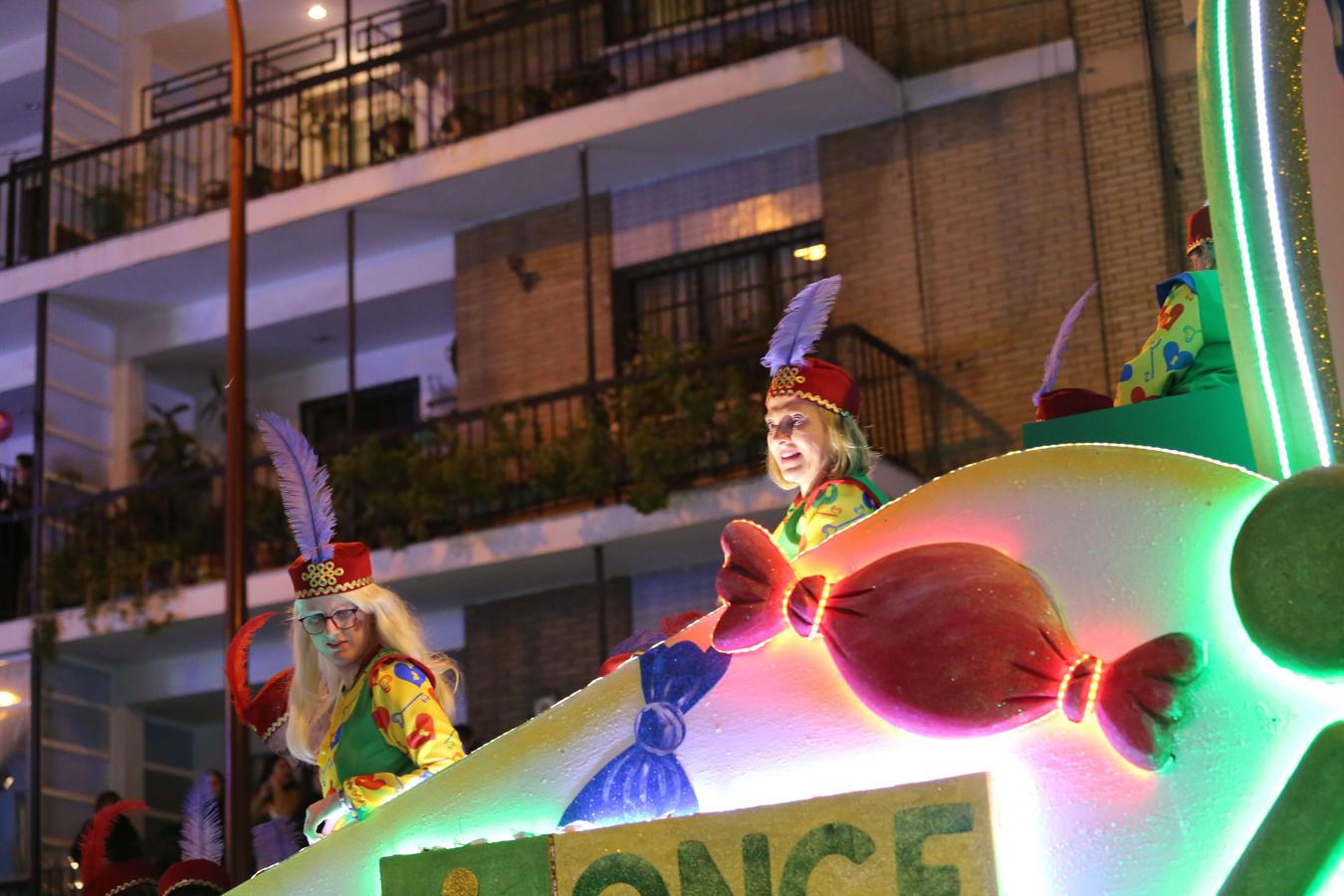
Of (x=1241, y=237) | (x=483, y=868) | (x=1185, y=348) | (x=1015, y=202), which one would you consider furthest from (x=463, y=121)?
(x=1241, y=237)

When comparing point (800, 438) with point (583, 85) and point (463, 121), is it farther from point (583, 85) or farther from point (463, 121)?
point (463, 121)

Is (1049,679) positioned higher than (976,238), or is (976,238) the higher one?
(976,238)

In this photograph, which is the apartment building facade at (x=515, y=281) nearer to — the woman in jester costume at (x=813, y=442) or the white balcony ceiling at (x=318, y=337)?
the white balcony ceiling at (x=318, y=337)

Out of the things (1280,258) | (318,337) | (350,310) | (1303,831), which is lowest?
(1303,831)

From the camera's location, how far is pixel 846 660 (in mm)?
4453

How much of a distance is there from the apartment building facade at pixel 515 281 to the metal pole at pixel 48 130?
56 mm

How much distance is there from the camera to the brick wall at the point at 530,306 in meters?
19.7

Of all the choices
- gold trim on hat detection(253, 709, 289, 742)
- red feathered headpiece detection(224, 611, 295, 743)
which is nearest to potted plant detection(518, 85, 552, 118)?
red feathered headpiece detection(224, 611, 295, 743)

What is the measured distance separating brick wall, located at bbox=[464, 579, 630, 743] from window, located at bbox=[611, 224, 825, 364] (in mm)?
2457

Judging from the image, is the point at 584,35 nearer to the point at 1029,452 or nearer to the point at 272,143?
the point at 272,143

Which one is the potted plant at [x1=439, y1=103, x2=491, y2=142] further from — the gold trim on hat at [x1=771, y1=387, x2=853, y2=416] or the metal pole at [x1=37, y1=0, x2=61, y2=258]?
the gold trim on hat at [x1=771, y1=387, x2=853, y2=416]

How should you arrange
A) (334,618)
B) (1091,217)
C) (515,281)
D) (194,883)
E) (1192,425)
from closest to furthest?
1. (1192,425)
2. (334,618)
3. (194,883)
4. (1091,217)
5. (515,281)

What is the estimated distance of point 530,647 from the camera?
1942cm

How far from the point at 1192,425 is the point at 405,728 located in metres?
2.42
